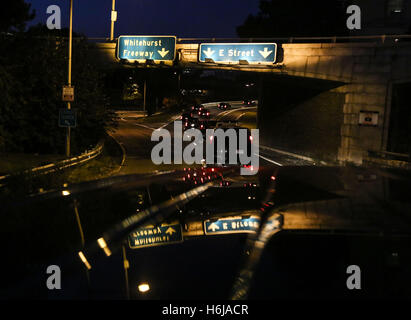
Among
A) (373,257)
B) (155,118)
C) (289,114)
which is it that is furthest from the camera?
(155,118)

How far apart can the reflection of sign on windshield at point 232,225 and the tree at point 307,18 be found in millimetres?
58943

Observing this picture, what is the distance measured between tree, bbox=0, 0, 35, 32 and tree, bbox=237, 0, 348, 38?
37.9 meters

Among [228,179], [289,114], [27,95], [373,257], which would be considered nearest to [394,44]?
[289,114]

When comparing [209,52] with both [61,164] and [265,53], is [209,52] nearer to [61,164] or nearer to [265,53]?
[265,53]

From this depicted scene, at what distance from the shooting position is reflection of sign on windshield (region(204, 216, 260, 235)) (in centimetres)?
365

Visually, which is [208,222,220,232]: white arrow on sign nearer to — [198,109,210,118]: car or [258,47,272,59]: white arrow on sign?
[258,47,272,59]: white arrow on sign

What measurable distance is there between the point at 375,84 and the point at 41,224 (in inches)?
1222

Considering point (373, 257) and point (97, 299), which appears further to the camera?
point (373, 257)

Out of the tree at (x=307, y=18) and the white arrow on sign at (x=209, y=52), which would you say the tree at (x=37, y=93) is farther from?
the tree at (x=307, y=18)

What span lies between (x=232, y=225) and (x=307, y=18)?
200ft

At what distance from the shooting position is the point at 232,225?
12.5 feet

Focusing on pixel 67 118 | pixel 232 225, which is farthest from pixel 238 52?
pixel 232 225

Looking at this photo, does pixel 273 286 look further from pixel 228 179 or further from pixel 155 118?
pixel 155 118

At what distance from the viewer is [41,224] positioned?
3826 millimetres
